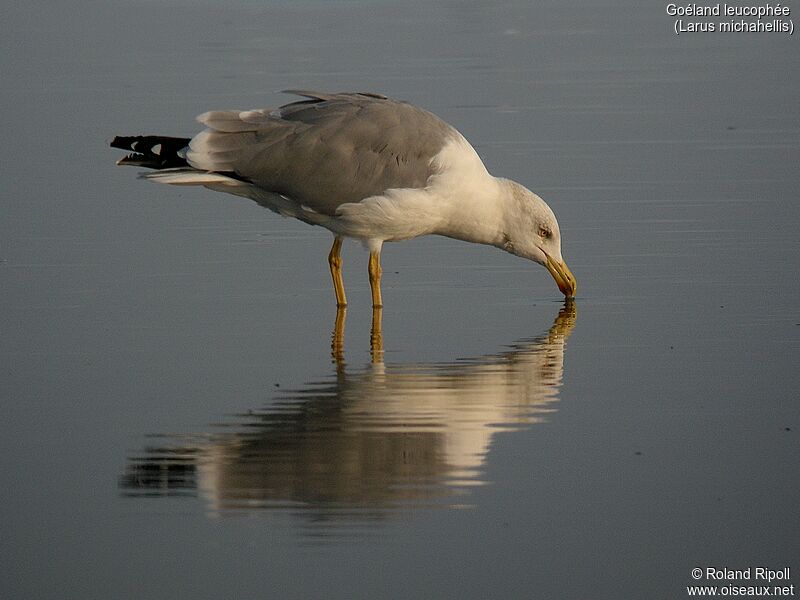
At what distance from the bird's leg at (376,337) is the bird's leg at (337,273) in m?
0.26

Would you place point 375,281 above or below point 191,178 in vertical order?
below

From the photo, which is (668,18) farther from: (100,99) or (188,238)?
(188,238)

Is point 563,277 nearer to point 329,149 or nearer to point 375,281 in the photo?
point 375,281

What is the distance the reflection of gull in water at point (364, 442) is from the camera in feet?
20.8

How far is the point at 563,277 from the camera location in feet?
32.7

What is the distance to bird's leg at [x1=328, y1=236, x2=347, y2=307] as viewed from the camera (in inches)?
387

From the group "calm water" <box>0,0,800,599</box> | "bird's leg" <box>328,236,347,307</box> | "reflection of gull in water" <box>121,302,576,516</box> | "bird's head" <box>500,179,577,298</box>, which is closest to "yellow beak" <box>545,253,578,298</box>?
"bird's head" <box>500,179,577,298</box>

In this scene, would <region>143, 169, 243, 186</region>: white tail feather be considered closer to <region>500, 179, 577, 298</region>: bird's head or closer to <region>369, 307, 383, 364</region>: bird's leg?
<region>369, 307, 383, 364</region>: bird's leg

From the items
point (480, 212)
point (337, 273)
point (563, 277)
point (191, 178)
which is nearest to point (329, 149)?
point (337, 273)

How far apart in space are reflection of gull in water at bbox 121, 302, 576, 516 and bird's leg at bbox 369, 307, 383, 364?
8.2 inches

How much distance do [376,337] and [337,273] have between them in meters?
1.10

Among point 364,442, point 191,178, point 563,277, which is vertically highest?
point 191,178

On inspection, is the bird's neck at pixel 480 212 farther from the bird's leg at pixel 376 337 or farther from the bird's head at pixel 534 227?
the bird's leg at pixel 376 337

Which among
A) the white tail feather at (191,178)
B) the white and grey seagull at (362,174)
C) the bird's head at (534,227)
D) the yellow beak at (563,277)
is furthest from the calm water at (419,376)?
the white tail feather at (191,178)
